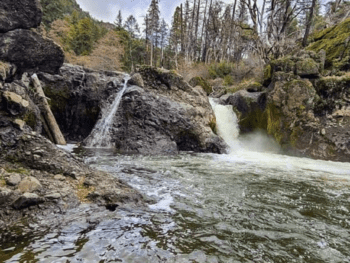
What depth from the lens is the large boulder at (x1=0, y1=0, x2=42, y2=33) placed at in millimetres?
4895

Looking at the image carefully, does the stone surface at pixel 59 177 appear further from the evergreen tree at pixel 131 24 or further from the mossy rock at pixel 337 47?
the evergreen tree at pixel 131 24

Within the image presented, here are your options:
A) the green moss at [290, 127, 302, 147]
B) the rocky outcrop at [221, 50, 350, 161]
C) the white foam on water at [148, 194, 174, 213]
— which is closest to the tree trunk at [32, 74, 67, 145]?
the white foam on water at [148, 194, 174, 213]

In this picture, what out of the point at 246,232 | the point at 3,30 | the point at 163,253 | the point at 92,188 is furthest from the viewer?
the point at 3,30

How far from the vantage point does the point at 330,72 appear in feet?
37.9

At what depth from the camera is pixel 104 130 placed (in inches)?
436

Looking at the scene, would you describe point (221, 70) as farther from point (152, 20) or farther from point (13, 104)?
point (13, 104)

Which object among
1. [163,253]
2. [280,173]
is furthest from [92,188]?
[280,173]

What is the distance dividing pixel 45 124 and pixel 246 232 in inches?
375

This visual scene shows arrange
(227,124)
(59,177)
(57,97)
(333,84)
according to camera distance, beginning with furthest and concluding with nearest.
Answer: (227,124) < (57,97) < (333,84) < (59,177)

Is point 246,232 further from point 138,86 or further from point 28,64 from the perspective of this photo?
point 138,86

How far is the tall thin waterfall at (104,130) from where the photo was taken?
10.7 m

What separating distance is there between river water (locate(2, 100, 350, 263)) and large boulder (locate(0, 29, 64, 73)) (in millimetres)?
3329

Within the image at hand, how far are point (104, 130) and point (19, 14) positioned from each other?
6464 mm

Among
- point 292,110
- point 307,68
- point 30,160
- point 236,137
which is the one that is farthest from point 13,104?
point 307,68
